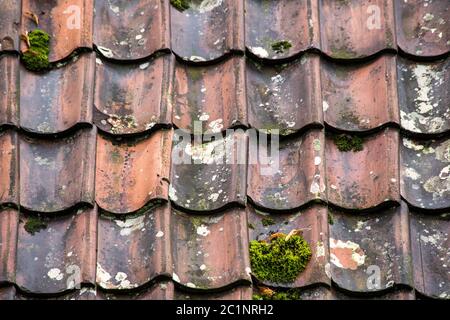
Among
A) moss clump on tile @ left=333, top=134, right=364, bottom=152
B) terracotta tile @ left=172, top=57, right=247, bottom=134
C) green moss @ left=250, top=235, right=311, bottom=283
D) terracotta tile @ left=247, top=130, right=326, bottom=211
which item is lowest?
green moss @ left=250, top=235, right=311, bottom=283

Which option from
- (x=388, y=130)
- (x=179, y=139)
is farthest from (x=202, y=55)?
(x=388, y=130)

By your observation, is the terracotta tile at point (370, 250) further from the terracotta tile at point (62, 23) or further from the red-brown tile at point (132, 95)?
the terracotta tile at point (62, 23)

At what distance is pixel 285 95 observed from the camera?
5.26 metres

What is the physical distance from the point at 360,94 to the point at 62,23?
1.36 metres

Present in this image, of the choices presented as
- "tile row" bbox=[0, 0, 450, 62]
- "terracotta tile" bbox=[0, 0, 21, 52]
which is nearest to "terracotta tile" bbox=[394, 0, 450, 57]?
"tile row" bbox=[0, 0, 450, 62]

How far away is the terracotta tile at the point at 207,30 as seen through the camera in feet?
17.7

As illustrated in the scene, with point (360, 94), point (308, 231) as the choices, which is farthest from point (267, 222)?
point (360, 94)

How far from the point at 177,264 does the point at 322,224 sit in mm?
569

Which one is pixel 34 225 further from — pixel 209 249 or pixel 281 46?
pixel 281 46

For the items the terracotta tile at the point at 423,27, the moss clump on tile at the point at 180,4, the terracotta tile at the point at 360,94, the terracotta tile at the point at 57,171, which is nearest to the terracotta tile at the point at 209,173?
the terracotta tile at the point at 57,171

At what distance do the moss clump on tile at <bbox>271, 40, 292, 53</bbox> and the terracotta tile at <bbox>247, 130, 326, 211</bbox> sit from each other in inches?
21.2

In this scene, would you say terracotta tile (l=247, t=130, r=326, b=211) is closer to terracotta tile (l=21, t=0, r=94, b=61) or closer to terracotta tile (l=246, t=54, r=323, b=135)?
terracotta tile (l=246, t=54, r=323, b=135)

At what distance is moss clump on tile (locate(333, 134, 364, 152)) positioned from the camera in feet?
16.6

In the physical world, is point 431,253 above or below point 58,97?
below
